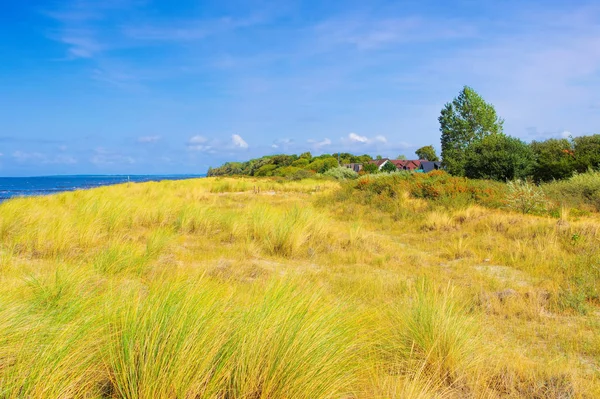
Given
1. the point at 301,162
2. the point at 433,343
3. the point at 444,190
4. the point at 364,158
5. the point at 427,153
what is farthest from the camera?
the point at 427,153

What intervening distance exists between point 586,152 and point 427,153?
77473mm

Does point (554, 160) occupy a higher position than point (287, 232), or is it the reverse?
point (554, 160)

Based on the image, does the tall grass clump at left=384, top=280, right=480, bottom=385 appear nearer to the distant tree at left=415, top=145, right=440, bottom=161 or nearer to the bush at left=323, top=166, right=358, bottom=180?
the bush at left=323, top=166, right=358, bottom=180

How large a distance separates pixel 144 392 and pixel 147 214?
814 centimetres

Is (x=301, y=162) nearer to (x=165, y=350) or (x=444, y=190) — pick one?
(x=444, y=190)

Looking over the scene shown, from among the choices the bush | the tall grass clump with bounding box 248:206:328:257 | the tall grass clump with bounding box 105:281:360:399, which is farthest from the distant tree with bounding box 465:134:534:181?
the tall grass clump with bounding box 105:281:360:399

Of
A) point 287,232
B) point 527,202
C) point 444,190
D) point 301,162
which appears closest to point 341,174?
point 444,190

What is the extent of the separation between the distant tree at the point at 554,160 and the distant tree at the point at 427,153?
6945 cm

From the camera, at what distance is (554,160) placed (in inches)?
898

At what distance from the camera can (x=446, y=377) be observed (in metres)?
2.73

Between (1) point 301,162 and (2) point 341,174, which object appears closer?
(2) point 341,174

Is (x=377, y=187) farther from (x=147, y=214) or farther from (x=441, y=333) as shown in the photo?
(x=441, y=333)

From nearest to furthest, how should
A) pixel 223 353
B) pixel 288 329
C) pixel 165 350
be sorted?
pixel 165 350
pixel 223 353
pixel 288 329

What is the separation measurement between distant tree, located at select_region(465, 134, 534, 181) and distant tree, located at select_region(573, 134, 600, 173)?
2.43 metres
